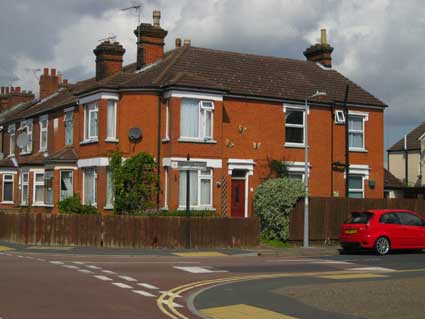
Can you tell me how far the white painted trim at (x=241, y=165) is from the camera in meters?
31.3

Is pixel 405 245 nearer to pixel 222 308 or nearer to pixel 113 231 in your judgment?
pixel 113 231

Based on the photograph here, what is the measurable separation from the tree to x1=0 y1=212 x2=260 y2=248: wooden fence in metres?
2.42

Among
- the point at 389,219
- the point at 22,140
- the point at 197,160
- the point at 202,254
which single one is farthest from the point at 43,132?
the point at 389,219

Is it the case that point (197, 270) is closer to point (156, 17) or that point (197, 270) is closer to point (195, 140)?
point (195, 140)

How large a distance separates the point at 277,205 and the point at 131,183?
6.12m

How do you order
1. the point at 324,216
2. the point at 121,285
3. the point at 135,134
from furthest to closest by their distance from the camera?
the point at 135,134 < the point at 324,216 < the point at 121,285

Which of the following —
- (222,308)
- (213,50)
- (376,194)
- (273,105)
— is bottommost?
(222,308)

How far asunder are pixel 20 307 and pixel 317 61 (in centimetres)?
3032

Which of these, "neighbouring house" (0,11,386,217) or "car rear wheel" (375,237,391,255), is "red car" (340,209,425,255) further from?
"neighbouring house" (0,11,386,217)

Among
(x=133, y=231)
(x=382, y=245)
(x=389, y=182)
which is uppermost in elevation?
(x=389, y=182)

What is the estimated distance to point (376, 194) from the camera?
3603 centimetres

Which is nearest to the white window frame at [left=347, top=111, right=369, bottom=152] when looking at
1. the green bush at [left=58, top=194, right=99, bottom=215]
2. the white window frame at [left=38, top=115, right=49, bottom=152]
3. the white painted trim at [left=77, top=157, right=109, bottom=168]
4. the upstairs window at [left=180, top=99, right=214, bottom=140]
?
the upstairs window at [left=180, top=99, right=214, bottom=140]

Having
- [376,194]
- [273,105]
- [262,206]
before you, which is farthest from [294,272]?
[376,194]

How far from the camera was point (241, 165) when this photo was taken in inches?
1248
